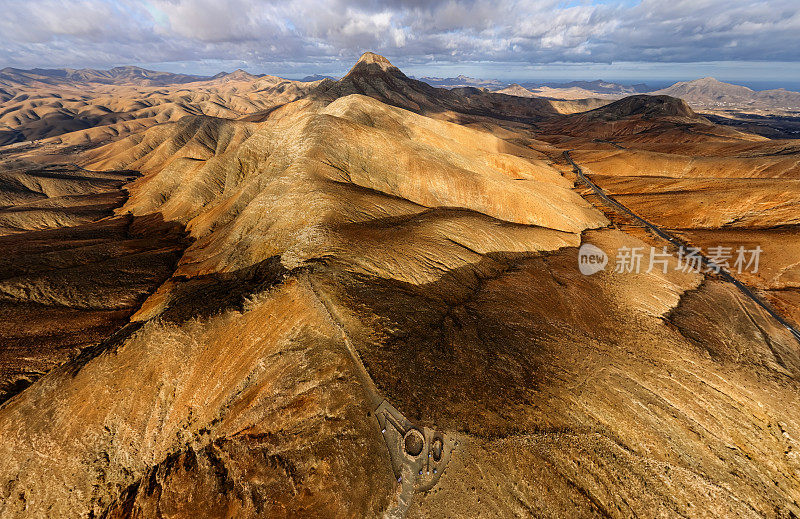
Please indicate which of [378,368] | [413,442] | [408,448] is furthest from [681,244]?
[408,448]

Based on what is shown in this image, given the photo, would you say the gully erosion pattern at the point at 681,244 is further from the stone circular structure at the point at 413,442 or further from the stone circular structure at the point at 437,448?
the stone circular structure at the point at 413,442

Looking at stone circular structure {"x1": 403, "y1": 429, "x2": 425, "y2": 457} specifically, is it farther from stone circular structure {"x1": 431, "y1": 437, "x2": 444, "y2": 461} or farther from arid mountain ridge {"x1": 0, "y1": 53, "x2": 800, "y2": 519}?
arid mountain ridge {"x1": 0, "y1": 53, "x2": 800, "y2": 519}

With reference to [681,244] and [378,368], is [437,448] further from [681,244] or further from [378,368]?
[681,244]

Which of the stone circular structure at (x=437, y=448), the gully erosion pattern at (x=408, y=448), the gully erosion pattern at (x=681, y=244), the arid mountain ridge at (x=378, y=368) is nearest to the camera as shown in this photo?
the gully erosion pattern at (x=408, y=448)

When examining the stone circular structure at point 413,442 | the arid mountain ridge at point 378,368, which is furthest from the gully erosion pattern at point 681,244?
the stone circular structure at point 413,442

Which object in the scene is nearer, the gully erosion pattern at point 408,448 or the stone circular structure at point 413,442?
the gully erosion pattern at point 408,448

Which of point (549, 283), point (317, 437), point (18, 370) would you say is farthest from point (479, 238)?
point (18, 370)

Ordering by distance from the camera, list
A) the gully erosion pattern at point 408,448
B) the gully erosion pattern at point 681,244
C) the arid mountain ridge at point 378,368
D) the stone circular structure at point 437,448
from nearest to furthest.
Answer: the gully erosion pattern at point 408,448 → the stone circular structure at point 437,448 → the arid mountain ridge at point 378,368 → the gully erosion pattern at point 681,244

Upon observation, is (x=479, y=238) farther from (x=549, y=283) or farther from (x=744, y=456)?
(x=744, y=456)
